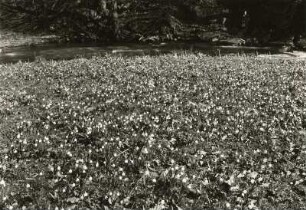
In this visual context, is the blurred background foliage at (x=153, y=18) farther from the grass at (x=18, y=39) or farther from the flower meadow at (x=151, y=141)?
the flower meadow at (x=151, y=141)

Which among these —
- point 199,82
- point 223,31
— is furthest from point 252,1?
point 199,82

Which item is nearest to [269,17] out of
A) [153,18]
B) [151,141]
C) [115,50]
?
[153,18]

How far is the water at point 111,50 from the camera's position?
20609mm

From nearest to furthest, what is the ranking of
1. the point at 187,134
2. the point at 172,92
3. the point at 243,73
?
the point at 187,134, the point at 172,92, the point at 243,73

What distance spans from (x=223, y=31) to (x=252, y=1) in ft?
7.69

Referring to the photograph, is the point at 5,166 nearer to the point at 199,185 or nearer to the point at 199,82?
the point at 199,185

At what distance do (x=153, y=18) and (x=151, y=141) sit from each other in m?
14.7

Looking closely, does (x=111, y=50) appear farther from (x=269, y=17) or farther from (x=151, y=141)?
(x=151, y=141)

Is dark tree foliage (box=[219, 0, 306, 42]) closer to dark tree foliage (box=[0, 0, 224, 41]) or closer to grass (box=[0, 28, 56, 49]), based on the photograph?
dark tree foliage (box=[0, 0, 224, 41])

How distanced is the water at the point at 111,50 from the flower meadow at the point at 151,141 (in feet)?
27.2

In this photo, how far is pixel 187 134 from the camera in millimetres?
7855

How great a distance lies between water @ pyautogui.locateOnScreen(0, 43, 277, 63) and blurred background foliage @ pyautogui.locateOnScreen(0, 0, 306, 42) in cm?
51

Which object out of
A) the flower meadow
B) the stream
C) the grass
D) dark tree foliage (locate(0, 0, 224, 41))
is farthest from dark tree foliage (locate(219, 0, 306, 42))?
the grass

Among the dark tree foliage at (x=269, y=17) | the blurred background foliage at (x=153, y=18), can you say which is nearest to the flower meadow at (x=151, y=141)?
the blurred background foliage at (x=153, y=18)
